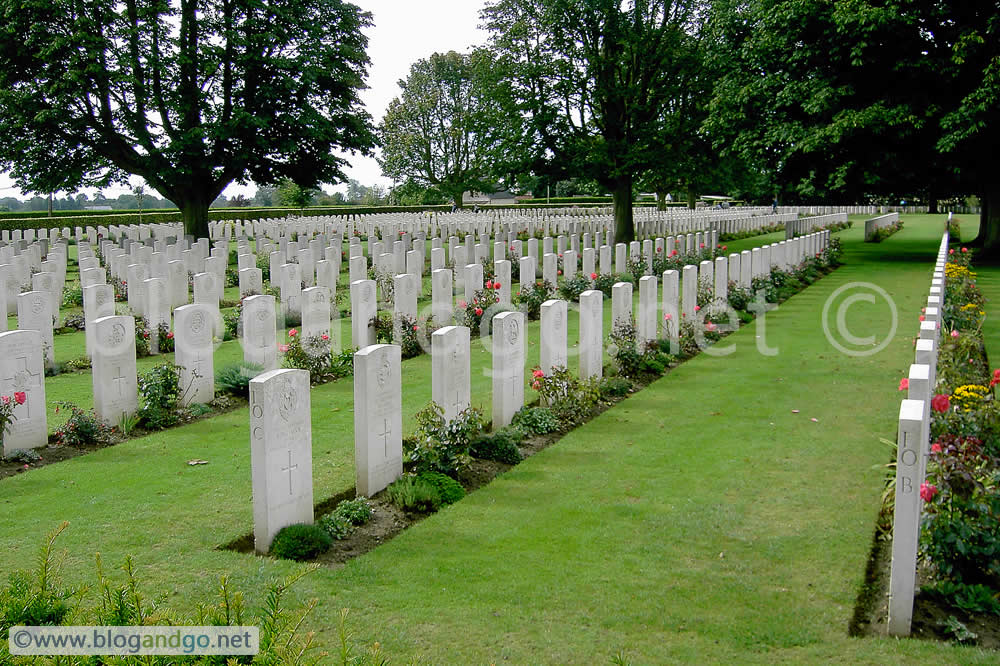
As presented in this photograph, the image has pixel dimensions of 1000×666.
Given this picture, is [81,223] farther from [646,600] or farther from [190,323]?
[646,600]

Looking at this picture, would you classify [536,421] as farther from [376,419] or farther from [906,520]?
[906,520]

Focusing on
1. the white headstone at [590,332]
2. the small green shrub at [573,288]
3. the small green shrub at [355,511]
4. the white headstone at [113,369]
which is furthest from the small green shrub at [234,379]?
the small green shrub at [573,288]

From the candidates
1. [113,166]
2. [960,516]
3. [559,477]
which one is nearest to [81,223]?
[113,166]

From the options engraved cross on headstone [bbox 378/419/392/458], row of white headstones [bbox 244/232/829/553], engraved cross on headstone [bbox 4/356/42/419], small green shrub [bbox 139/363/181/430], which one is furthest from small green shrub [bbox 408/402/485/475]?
engraved cross on headstone [bbox 4/356/42/419]

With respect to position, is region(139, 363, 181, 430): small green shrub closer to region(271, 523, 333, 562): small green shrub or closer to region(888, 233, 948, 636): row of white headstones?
region(271, 523, 333, 562): small green shrub

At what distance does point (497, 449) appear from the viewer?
704 cm

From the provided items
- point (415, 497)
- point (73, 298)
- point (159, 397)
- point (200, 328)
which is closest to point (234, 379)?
point (200, 328)

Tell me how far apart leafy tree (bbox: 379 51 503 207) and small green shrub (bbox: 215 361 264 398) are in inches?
1968

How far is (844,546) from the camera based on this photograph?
5262mm

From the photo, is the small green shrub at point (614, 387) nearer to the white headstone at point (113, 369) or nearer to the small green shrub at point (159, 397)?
the small green shrub at point (159, 397)

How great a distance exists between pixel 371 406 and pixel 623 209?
78.0 ft

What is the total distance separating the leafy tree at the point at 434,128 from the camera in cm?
6009

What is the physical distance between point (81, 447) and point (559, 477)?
13.6ft

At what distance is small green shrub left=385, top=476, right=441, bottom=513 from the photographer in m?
5.92
